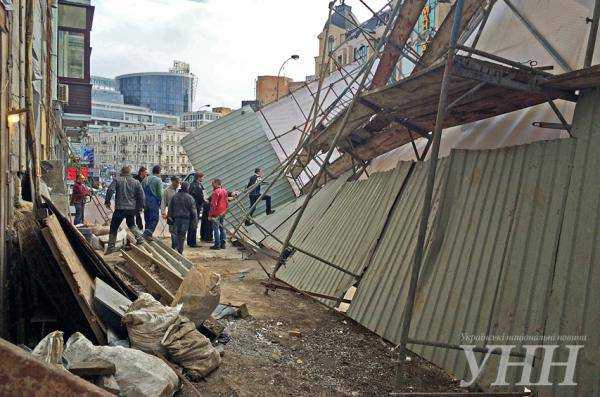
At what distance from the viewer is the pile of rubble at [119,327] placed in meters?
3.56

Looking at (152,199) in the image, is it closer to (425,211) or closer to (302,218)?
(302,218)

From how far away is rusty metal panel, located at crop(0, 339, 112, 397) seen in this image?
1887 mm

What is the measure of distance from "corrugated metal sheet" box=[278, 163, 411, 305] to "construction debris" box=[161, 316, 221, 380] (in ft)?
8.16

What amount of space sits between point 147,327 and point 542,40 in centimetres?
512

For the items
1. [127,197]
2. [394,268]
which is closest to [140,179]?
[127,197]

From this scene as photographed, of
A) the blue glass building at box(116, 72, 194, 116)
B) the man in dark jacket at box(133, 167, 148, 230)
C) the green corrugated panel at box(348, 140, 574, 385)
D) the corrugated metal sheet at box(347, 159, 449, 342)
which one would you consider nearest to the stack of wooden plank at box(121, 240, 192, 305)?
the man in dark jacket at box(133, 167, 148, 230)

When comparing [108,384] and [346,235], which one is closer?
[108,384]

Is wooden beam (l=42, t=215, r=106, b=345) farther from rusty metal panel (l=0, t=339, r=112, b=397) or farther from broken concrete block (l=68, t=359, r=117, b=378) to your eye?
rusty metal panel (l=0, t=339, r=112, b=397)

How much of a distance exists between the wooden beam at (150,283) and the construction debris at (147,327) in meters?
1.37

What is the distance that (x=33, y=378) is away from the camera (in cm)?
191

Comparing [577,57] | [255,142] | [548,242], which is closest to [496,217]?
[548,242]

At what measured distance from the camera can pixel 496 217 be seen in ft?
14.4

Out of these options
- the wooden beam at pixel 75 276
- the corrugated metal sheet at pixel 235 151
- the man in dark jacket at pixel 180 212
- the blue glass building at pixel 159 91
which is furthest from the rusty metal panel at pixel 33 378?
the blue glass building at pixel 159 91

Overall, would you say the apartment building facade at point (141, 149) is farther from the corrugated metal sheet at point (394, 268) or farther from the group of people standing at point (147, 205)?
the corrugated metal sheet at point (394, 268)
